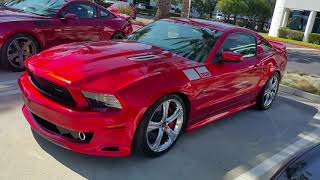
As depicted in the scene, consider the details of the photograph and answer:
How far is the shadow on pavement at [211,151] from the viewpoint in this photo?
3.77m

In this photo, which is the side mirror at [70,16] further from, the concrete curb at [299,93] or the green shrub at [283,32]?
the green shrub at [283,32]

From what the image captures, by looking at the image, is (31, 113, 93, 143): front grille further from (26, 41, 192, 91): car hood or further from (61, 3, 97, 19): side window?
(61, 3, 97, 19): side window

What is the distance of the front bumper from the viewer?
3416 mm

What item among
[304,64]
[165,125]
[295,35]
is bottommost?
[295,35]

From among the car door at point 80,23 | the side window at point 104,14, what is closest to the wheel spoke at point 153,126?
the car door at point 80,23

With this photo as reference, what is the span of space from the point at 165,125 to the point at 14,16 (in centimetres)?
406

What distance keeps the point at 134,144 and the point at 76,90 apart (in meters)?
0.83

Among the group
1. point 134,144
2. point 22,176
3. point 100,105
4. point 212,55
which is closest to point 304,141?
point 212,55

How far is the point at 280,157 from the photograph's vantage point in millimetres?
4707

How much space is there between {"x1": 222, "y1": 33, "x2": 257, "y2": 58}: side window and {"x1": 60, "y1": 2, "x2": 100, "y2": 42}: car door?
11.4ft

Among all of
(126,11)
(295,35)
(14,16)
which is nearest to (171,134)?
(14,16)

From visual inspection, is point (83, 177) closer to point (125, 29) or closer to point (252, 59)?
Answer: point (252, 59)

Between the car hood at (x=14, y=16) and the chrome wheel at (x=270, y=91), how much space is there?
4.29 metres

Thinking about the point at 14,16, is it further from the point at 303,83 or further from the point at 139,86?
the point at 303,83
